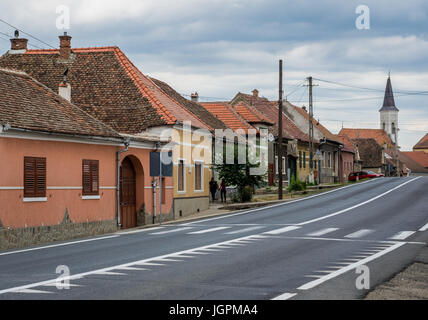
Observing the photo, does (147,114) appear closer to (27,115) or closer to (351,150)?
(27,115)

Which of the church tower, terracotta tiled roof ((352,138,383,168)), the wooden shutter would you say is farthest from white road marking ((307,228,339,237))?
the church tower

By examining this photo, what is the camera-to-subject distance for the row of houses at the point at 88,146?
22234 millimetres

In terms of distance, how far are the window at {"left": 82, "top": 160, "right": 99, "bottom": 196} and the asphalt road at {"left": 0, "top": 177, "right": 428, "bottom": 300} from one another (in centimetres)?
389

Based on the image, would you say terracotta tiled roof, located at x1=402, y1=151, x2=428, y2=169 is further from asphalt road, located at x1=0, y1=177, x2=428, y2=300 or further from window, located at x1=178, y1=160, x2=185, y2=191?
asphalt road, located at x1=0, y1=177, x2=428, y2=300

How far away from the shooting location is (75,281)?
11734 millimetres

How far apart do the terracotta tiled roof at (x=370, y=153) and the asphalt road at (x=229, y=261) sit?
88.1 m

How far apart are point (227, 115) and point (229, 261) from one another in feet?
140

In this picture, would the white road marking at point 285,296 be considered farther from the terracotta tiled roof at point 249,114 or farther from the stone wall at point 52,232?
the terracotta tiled roof at point 249,114

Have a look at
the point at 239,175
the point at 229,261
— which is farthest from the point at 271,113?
the point at 229,261

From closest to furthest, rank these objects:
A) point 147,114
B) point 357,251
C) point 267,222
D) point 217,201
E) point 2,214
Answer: point 357,251 → point 2,214 → point 267,222 → point 147,114 → point 217,201

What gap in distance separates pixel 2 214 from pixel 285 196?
93.0 ft

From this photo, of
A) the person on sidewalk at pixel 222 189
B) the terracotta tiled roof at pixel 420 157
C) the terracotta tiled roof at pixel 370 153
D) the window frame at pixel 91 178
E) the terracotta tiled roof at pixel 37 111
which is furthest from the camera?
the terracotta tiled roof at pixel 420 157

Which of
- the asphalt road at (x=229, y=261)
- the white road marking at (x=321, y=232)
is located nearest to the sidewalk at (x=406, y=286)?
the asphalt road at (x=229, y=261)
